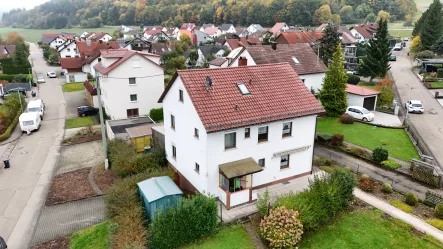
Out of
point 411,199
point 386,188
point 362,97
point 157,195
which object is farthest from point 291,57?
point 157,195

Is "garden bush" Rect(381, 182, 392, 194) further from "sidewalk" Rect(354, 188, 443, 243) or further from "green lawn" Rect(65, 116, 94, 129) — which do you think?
"green lawn" Rect(65, 116, 94, 129)

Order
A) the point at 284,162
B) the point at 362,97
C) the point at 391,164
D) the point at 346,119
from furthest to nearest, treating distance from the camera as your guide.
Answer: the point at 362,97, the point at 346,119, the point at 391,164, the point at 284,162

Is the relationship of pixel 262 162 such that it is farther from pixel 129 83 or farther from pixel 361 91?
pixel 361 91

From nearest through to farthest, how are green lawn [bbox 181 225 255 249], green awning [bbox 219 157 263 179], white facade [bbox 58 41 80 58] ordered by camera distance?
green lawn [bbox 181 225 255 249]
green awning [bbox 219 157 263 179]
white facade [bbox 58 41 80 58]

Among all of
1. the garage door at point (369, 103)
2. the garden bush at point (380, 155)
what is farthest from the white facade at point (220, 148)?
the garage door at point (369, 103)

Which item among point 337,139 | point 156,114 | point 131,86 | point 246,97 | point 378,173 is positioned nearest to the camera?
point 246,97

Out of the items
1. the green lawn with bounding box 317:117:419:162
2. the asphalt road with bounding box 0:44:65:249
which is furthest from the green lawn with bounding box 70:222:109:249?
the green lawn with bounding box 317:117:419:162

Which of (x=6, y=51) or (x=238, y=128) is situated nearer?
(x=238, y=128)
